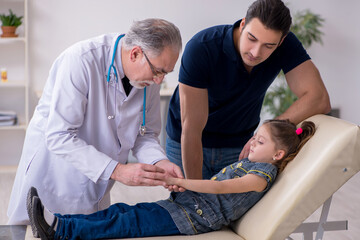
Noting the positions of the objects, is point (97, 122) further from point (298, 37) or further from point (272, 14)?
point (298, 37)

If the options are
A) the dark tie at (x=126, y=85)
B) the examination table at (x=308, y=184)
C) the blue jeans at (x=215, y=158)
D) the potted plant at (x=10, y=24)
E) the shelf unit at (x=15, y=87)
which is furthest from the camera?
the shelf unit at (x=15, y=87)

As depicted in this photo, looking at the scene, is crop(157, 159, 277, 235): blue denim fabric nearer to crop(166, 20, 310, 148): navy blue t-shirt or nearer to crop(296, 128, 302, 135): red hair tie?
crop(296, 128, 302, 135): red hair tie

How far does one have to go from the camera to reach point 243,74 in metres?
2.01

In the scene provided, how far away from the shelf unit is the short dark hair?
10.3 ft

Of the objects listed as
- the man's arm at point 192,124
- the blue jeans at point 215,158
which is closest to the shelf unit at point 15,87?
the blue jeans at point 215,158

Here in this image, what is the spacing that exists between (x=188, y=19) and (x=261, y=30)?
3.24 metres

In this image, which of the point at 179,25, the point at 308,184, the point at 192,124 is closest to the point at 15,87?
the point at 179,25

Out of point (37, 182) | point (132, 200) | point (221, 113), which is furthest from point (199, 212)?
point (132, 200)

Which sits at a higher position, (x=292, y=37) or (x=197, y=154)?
(x=292, y=37)

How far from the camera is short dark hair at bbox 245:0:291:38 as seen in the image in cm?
174

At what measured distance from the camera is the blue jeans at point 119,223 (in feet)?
5.65

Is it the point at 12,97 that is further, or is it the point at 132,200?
the point at 12,97

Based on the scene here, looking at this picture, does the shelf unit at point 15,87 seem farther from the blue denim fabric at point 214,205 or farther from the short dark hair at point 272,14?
the short dark hair at point 272,14

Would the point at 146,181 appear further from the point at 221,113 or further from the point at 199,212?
the point at 221,113
